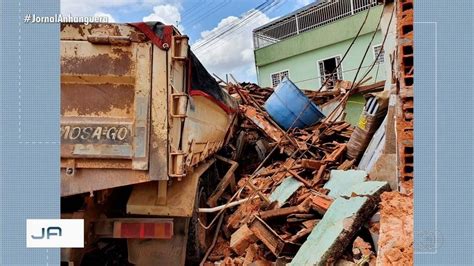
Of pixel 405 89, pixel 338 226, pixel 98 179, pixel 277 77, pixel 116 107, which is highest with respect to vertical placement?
pixel 277 77

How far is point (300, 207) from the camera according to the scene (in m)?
3.46

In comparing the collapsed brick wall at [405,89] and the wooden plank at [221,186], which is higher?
the collapsed brick wall at [405,89]

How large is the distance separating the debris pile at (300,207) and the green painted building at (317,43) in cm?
563

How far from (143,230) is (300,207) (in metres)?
1.35

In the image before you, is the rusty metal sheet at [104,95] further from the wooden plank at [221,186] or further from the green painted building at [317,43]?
the green painted building at [317,43]

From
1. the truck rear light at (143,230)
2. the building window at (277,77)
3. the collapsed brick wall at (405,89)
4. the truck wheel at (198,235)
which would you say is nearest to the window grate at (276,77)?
the building window at (277,77)

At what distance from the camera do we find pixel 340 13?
42.2 ft

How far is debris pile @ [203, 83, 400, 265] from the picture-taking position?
275 cm

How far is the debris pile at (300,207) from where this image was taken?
2.75 metres

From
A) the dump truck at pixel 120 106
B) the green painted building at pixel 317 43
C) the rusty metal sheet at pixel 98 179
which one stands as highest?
the green painted building at pixel 317 43

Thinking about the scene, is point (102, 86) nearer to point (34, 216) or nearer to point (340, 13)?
point (34, 216)

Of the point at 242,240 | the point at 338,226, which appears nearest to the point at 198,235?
the point at 242,240

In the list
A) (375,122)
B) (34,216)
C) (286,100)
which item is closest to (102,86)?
(34,216)

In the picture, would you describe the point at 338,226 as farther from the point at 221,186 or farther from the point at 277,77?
the point at 277,77
